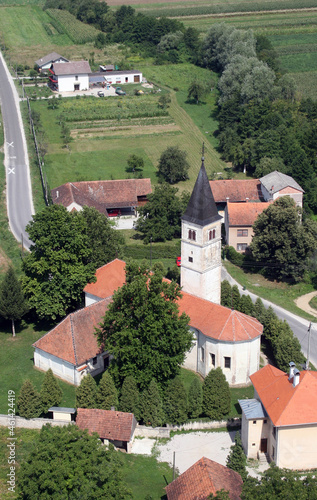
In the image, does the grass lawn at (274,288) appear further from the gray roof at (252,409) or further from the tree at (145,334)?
the gray roof at (252,409)

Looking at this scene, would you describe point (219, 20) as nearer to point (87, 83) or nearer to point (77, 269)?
point (87, 83)

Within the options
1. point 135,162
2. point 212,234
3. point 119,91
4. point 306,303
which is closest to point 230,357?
point 212,234

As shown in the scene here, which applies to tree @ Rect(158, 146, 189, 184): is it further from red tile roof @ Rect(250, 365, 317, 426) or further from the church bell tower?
red tile roof @ Rect(250, 365, 317, 426)

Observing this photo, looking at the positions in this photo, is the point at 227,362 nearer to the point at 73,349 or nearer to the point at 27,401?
the point at 73,349

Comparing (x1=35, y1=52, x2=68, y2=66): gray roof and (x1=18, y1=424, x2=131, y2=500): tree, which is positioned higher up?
(x1=35, y1=52, x2=68, y2=66): gray roof

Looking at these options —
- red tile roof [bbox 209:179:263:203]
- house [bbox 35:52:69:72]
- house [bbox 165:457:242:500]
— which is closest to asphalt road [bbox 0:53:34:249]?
house [bbox 35:52:69:72]

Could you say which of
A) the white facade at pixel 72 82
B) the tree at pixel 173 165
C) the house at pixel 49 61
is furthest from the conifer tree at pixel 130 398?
the house at pixel 49 61

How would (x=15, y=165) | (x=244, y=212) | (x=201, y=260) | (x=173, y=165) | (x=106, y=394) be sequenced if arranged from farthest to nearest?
(x=15, y=165), (x=173, y=165), (x=244, y=212), (x=201, y=260), (x=106, y=394)

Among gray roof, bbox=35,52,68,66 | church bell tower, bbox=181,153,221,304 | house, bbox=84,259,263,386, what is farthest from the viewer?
gray roof, bbox=35,52,68,66
